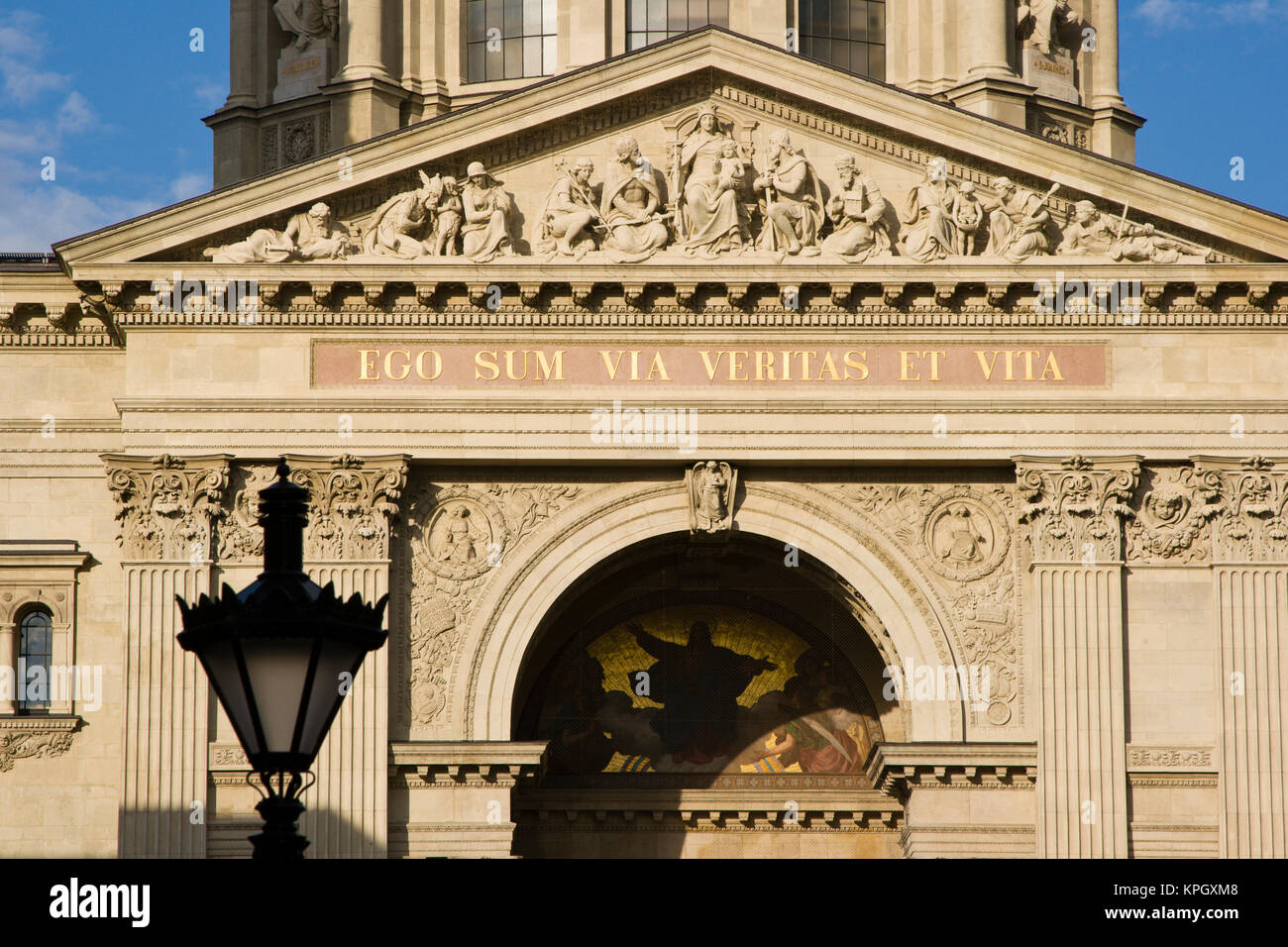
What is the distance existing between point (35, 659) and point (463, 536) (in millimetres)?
5541

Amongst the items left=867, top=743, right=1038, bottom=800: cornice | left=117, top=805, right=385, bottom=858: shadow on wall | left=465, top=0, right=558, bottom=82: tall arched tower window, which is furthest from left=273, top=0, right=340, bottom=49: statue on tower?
left=867, top=743, right=1038, bottom=800: cornice

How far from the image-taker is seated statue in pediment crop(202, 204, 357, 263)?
2600 centimetres

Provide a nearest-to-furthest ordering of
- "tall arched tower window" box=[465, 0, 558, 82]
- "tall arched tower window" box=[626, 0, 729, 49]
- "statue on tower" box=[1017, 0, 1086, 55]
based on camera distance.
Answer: "tall arched tower window" box=[626, 0, 729, 49] < "tall arched tower window" box=[465, 0, 558, 82] < "statue on tower" box=[1017, 0, 1086, 55]

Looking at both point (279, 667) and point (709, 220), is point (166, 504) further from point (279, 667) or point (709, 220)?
point (279, 667)

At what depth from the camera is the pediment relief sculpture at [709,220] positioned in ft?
85.6

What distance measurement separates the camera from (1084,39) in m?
37.1

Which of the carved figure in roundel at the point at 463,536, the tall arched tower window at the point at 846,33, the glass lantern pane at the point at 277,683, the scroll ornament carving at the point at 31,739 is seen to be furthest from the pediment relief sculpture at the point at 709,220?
the glass lantern pane at the point at 277,683

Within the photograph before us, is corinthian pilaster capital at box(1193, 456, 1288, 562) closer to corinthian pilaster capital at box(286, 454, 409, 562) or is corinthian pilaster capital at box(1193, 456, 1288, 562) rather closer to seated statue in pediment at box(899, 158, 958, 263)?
seated statue in pediment at box(899, 158, 958, 263)

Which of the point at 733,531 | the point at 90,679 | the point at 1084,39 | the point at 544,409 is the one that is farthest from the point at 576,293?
the point at 1084,39

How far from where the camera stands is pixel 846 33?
117ft

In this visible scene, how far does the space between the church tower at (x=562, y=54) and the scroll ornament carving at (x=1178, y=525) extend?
32.8 feet

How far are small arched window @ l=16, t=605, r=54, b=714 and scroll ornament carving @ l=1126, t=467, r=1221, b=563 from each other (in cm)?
1327

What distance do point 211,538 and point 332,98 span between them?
11603 mm
